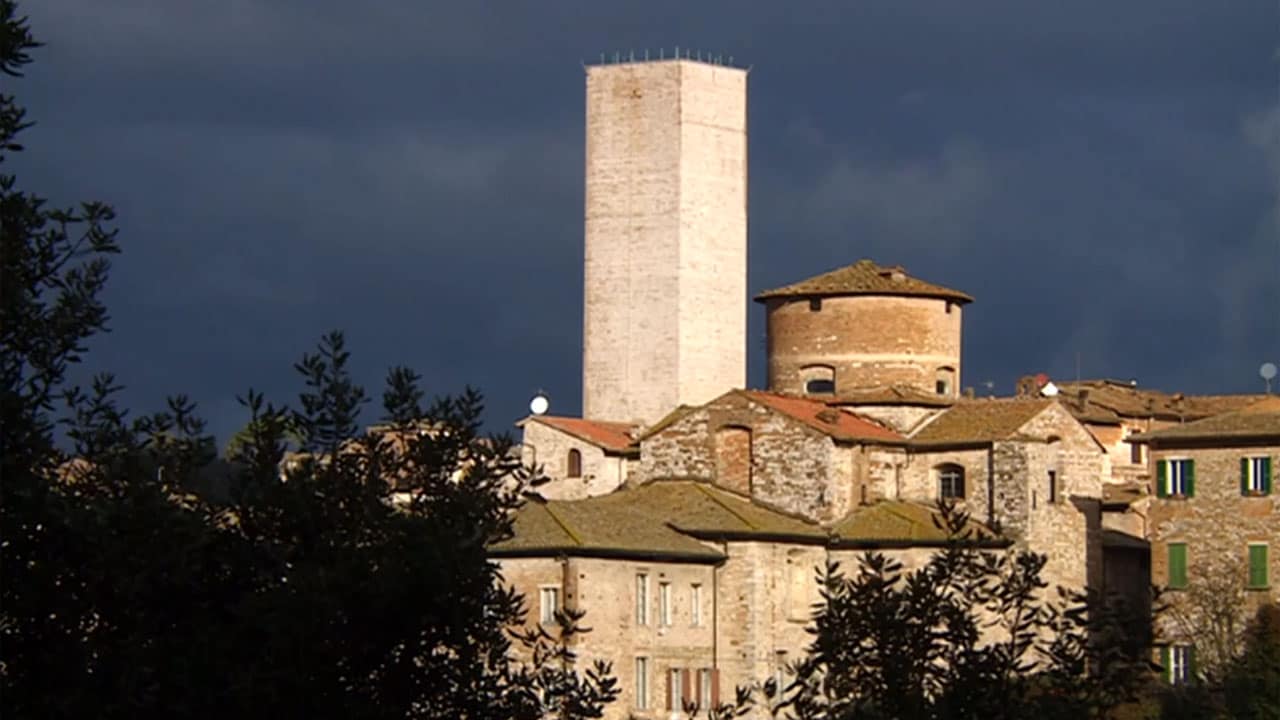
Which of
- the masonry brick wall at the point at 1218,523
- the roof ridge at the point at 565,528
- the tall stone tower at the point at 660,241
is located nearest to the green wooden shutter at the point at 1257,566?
the masonry brick wall at the point at 1218,523

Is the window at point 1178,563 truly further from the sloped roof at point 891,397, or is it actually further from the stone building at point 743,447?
the sloped roof at point 891,397

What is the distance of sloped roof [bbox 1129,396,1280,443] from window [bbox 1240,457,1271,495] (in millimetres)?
462

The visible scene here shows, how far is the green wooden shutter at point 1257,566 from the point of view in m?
61.2

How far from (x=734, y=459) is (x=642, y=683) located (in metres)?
7.62

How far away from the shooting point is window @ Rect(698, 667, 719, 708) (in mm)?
58000

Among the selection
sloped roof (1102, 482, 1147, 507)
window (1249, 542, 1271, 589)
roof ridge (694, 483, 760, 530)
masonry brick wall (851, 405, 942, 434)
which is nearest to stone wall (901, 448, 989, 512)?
masonry brick wall (851, 405, 942, 434)

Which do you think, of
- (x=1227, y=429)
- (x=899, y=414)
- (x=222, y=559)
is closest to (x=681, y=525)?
(x=899, y=414)

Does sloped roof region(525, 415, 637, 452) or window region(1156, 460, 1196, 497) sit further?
sloped roof region(525, 415, 637, 452)

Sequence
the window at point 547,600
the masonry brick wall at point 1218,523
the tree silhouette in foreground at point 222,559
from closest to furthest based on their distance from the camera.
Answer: the tree silhouette in foreground at point 222,559 → the window at point 547,600 → the masonry brick wall at point 1218,523

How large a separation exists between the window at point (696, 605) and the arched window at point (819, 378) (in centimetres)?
1008

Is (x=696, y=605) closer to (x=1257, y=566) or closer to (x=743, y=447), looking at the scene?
(x=743, y=447)

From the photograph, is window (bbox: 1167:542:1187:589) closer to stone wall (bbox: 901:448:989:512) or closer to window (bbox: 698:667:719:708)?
stone wall (bbox: 901:448:989:512)

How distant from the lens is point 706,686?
58.6 meters

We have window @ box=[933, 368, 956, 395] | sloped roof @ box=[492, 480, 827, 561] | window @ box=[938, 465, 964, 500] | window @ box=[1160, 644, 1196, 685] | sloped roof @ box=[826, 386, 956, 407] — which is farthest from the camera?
window @ box=[933, 368, 956, 395]
